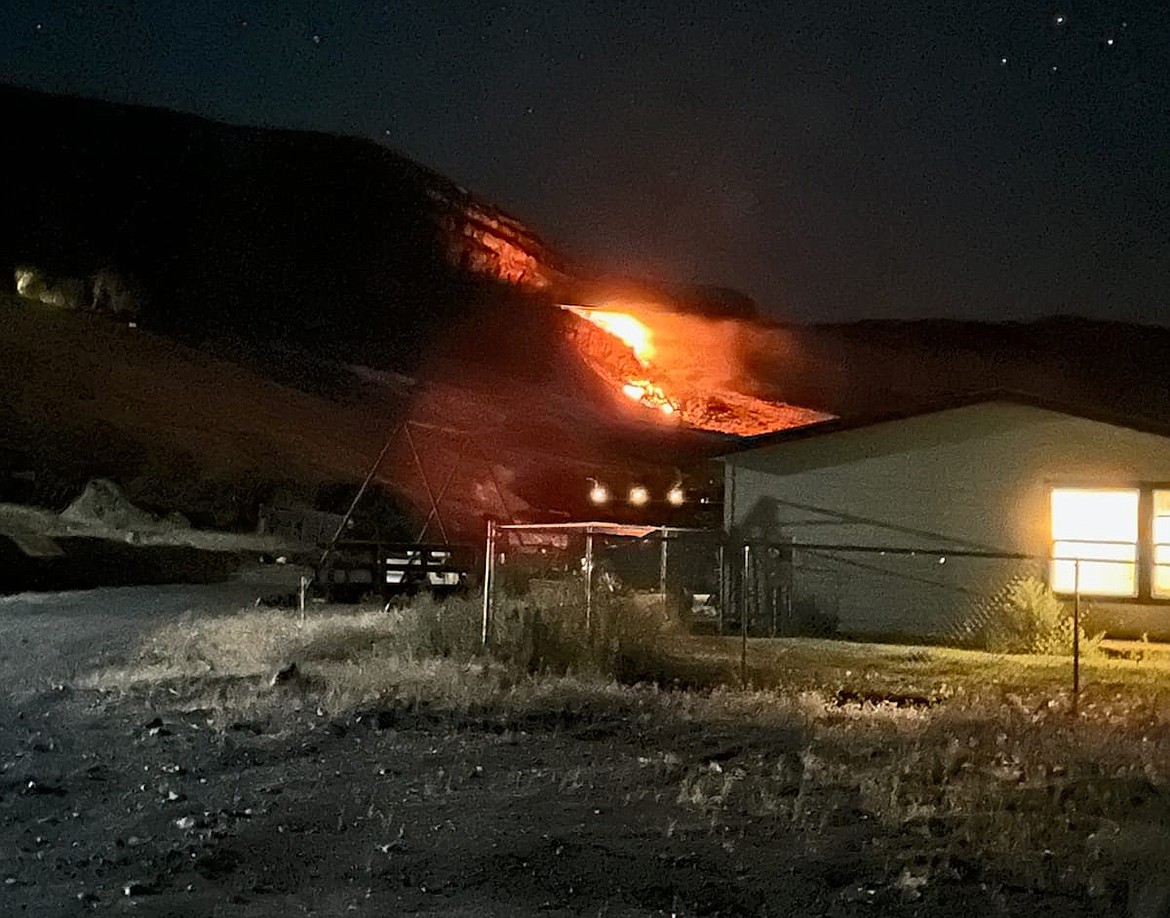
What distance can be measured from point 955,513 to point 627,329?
1213 inches

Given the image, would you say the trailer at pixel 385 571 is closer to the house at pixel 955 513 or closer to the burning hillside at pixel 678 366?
the house at pixel 955 513

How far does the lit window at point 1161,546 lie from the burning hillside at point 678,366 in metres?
18.6

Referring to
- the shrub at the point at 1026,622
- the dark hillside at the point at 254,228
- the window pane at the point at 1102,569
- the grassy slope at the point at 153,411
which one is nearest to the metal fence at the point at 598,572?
the shrub at the point at 1026,622

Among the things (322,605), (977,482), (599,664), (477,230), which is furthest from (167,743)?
(477,230)

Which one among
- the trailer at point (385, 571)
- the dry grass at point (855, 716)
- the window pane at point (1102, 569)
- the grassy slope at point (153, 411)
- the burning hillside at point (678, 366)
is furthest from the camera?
the burning hillside at point (678, 366)

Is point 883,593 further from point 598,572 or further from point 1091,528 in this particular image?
point 598,572

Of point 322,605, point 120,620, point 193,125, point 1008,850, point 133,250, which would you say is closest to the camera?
point 1008,850

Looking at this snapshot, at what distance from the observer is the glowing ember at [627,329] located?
4684 centimetres

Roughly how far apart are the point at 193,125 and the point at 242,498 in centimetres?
5530

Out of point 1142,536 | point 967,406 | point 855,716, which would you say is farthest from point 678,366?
point 855,716

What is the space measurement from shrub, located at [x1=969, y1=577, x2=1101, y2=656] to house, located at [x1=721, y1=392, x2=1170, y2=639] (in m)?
0.14

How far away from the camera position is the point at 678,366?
45250 millimetres

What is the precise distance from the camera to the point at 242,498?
32438 millimetres

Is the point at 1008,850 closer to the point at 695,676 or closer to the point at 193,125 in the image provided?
the point at 695,676
